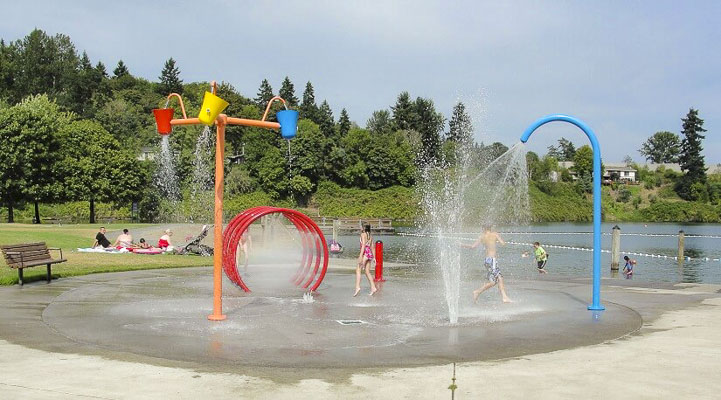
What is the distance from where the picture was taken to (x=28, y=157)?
56.2 meters

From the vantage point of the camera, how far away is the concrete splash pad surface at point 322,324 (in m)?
10.0

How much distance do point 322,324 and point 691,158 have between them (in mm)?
129967

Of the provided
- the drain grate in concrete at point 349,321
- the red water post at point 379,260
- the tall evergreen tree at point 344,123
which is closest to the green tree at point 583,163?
the tall evergreen tree at point 344,123

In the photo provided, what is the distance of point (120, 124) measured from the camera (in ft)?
295

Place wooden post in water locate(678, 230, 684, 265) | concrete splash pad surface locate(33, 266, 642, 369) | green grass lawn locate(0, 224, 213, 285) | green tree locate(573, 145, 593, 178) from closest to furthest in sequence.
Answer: concrete splash pad surface locate(33, 266, 642, 369) → green grass lawn locate(0, 224, 213, 285) → wooden post in water locate(678, 230, 684, 265) → green tree locate(573, 145, 593, 178)

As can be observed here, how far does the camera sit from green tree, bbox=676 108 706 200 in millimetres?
122312

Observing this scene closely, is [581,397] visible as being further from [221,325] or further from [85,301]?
[85,301]

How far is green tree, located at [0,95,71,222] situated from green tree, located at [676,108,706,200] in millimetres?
103855

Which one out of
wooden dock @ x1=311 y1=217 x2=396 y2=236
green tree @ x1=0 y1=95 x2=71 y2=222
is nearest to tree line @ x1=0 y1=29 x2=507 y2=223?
green tree @ x1=0 y1=95 x2=71 y2=222

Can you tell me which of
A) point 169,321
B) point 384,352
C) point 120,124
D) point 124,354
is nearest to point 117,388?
point 124,354

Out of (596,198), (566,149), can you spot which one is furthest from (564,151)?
(596,198)

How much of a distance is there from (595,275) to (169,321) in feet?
29.0

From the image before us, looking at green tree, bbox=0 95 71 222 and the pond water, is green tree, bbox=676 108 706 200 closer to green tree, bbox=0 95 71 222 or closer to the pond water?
the pond water

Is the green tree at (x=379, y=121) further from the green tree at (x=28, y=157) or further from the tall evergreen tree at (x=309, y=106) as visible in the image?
the green tree at (x=28, y=157)
